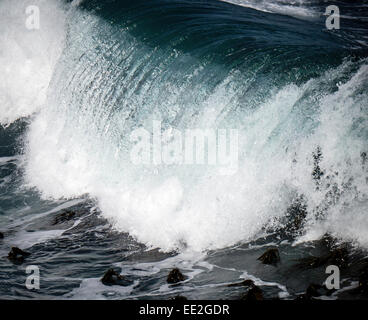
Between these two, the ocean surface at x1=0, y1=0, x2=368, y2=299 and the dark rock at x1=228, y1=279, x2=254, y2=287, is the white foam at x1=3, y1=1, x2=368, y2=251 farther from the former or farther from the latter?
the dark rock at x1=228, y1=279, x2=254, y2=287

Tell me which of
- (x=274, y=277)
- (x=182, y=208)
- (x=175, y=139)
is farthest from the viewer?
(x=175, y=139)

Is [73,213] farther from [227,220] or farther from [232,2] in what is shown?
[232,2]

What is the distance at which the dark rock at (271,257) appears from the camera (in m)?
6.41

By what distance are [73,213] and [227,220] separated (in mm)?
2993

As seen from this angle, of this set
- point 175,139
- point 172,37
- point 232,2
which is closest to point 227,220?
point 175,139

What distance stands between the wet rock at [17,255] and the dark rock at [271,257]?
3.37 m

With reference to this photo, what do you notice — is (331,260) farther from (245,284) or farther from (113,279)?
(113,279)

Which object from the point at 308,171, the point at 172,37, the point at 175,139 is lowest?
the point at 308,171

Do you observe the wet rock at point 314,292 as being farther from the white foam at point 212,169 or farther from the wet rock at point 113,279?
the wet rock at point 113,279

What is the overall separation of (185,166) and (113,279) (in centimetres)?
254

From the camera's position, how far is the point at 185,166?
332 inches

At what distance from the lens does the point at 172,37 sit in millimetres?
10977

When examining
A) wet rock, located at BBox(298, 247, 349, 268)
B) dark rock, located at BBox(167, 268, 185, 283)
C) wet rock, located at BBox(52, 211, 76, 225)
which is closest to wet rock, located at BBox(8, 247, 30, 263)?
wet rock, located at BBox(52, 211, 76, 225)

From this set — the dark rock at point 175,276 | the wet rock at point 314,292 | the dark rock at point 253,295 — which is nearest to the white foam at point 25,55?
the dark rock at point 175,276
